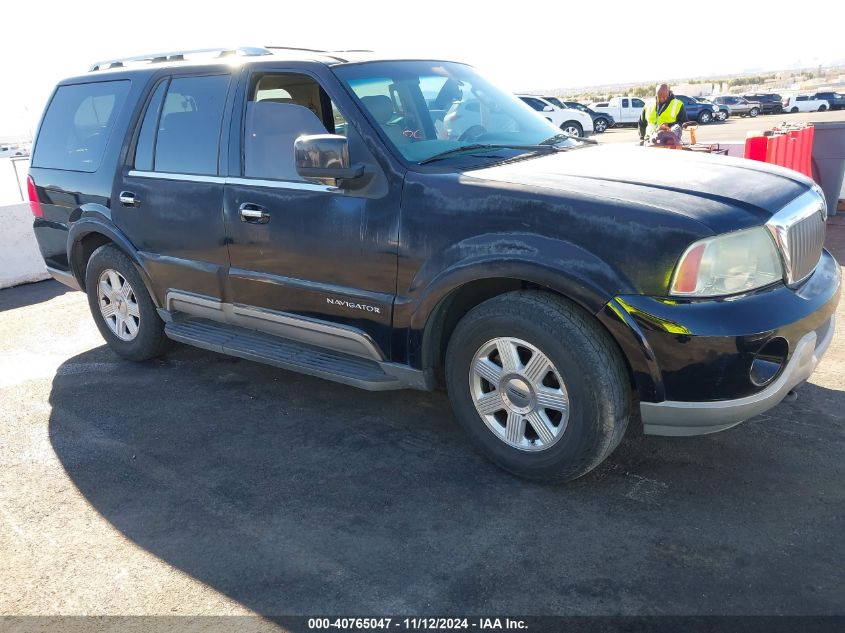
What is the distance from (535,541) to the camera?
123 inches

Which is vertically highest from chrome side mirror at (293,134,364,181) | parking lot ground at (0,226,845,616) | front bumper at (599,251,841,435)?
chrome side mirror at (293,134,364,181)

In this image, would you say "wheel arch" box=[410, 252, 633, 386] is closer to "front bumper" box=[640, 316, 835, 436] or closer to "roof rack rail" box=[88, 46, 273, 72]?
"front bumper" box=[640, 316, 835, 436]

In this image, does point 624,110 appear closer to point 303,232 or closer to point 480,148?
point 480,148

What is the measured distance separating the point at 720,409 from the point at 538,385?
29.9 inches

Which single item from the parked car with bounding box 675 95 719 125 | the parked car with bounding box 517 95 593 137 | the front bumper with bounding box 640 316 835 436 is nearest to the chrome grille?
the front bumper with bounding box 640 316 835 436

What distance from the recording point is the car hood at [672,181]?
3.07 m

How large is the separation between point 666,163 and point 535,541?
6.30 feet

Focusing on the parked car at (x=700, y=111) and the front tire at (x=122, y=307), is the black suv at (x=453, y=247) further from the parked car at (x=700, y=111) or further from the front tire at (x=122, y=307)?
the parked car at (x=700, y=111)

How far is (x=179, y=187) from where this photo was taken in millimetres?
4625

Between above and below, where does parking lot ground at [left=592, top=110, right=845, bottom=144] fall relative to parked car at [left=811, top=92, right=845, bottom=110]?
below

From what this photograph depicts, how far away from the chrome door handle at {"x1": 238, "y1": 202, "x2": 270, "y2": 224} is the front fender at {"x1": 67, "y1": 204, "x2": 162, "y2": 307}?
1143 mm

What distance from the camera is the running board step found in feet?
13.0

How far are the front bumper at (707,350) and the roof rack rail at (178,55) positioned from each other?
2733mm

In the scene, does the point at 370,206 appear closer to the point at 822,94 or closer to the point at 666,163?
the point at 666,163
